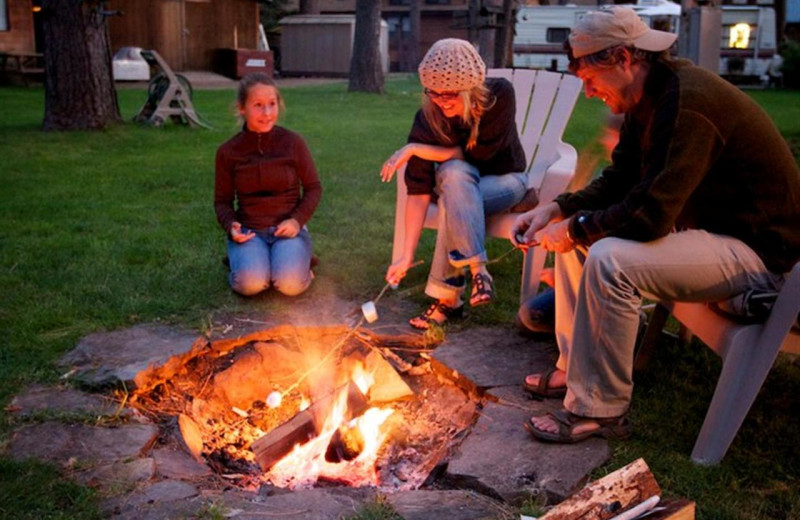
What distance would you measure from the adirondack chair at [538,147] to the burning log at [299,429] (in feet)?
3.76

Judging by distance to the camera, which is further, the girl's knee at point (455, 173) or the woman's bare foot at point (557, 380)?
the girl's knee at point (455, 173)

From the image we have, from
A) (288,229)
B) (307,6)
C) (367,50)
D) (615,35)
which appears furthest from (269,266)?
(307,6)

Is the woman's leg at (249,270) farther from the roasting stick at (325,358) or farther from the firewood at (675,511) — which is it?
the firewood at (675,511)

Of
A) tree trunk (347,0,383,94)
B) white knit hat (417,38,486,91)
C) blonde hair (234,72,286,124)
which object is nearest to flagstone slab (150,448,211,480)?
white knit hat (417,38,486,91)

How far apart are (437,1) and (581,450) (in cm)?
3100

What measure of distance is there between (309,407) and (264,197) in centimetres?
144

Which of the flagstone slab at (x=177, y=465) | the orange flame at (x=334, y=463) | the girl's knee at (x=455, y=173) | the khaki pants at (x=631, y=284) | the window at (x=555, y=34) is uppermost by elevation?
the window at (x=555, y=34)

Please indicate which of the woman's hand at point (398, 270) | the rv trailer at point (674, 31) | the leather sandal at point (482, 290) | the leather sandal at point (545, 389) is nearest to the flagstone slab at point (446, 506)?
the leather sandal at point (545, 389)

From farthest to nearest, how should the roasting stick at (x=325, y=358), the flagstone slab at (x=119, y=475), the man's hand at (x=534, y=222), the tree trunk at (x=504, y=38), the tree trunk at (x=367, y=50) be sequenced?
the tree trunk at (x=367, y=50)
the tree trunk at (x=504, y=38)
the roasting stick at (x=325, y=358)
the man's hand at (x=534, y=222)
the flagstone slab at (x=119, y=475)

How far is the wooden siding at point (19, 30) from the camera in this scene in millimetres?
18266

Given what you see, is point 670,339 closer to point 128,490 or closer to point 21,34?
point 128,490

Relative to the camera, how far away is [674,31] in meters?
21.4

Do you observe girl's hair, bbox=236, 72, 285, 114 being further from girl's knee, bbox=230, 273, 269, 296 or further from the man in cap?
the man in cap

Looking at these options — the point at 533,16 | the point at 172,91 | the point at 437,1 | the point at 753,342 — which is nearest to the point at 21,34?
the point at 172,91
